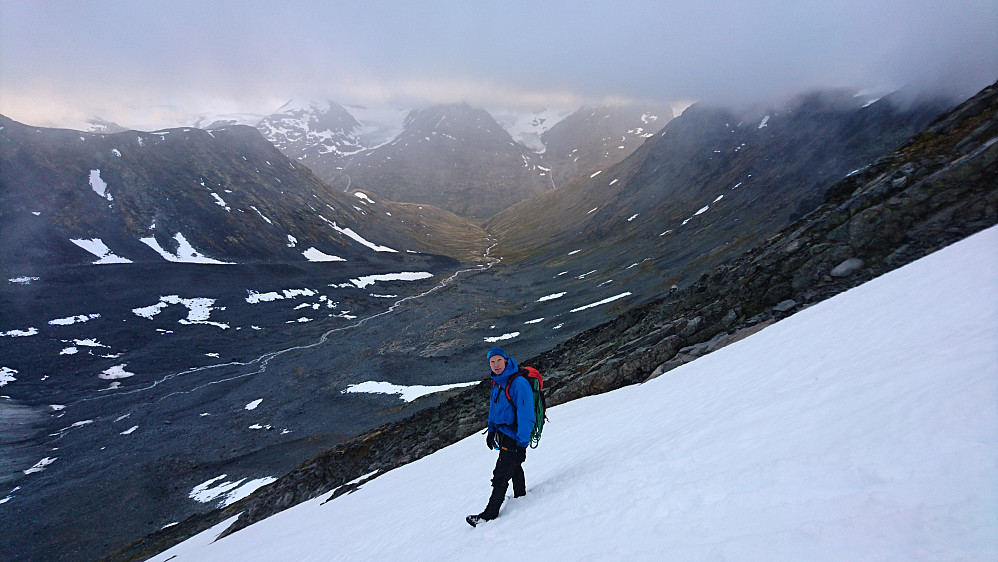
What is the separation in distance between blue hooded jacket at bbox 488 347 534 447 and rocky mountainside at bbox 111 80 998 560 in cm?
1273

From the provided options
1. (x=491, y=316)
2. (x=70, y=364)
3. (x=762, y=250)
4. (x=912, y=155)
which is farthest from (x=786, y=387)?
(x=70, y=364)

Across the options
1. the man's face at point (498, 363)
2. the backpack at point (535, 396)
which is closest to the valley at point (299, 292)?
the backpack at point (535, 396)

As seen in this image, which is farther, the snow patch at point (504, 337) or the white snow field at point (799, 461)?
the snow patch at point (504, 337)

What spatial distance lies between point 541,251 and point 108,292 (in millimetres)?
101074

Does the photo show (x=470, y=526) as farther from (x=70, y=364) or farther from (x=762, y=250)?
(x=70, y=364)

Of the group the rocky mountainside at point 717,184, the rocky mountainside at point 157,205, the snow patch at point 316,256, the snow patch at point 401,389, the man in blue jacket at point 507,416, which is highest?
the rocky mountainside at point 157,205

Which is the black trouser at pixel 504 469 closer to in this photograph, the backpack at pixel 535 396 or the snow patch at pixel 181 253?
the backpack at pixel 535 396

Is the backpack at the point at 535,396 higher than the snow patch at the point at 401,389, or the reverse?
the snow patch at the point at 401,389

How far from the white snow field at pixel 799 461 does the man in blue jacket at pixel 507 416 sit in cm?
76

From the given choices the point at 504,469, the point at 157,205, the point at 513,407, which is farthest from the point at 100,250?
the point at 513,407

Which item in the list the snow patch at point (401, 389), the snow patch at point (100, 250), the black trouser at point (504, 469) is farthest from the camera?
the snow patch at point (100, 250)

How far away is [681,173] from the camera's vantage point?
125 metres

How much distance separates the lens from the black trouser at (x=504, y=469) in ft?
24.0

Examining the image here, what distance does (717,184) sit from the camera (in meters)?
105
